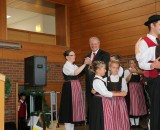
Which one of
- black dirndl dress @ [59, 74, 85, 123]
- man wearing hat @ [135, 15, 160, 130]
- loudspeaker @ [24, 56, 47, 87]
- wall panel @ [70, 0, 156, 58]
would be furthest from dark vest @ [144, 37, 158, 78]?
wall panel @ [70, 0, 156, 58]

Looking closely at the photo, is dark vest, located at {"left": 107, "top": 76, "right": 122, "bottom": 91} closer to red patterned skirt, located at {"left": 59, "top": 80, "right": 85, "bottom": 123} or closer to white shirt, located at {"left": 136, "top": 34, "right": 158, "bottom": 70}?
white shirt, located at {"left": 136, "top": 34, "right": 158, "bottom": 70}

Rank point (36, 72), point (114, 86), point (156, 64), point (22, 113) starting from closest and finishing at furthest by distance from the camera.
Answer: point (156, 64) < point (114, 86) < point (36, 72) < point (22, 113)

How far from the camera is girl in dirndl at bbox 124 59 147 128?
484cm

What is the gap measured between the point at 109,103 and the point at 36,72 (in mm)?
1445

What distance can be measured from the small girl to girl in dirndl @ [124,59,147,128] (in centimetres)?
143

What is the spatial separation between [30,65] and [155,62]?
2537mm

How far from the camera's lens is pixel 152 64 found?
237 cm

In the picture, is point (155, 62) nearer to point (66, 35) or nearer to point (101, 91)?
point (101, 91)

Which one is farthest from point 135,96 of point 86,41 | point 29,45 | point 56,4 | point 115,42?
point 56,4

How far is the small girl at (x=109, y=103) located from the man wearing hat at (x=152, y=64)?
2.71 feet

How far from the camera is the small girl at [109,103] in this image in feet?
10.7

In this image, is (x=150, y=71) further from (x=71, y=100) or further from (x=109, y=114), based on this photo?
(x=71, y=100)

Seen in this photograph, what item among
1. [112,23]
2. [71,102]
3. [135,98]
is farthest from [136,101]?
[112,23]

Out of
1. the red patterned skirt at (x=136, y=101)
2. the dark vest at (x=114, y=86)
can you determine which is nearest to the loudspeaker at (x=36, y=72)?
the dark vest at (x=114, y=86)
